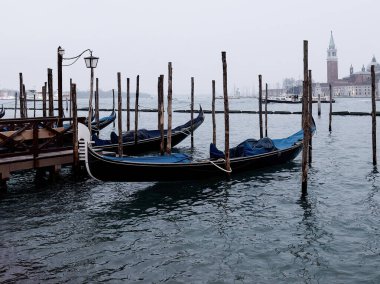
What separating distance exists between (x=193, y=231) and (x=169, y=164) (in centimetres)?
→ 334

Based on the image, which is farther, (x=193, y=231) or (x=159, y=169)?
(x=159, y=169)

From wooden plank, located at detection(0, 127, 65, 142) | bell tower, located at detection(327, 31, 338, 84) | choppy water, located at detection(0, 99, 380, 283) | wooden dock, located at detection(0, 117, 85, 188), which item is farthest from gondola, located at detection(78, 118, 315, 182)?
bell tower, located at detection(327, 31, 338, 84)

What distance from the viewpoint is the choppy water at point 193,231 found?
6.54 meters

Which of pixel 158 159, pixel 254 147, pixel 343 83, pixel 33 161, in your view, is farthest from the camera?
pixel 343 83

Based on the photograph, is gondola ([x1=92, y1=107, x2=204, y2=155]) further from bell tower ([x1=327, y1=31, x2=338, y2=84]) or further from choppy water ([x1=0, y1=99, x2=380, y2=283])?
bell tower ([x1=327, y1=31, x2=338, y2=84])

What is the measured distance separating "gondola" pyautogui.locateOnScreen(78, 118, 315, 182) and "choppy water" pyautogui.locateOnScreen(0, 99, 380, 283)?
37 centimetres

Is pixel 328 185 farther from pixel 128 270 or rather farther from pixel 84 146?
pixel 128 270

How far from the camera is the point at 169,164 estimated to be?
11.5m

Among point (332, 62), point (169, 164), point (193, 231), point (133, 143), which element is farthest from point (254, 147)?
point (332, 62)

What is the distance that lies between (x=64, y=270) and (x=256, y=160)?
8.45 meters

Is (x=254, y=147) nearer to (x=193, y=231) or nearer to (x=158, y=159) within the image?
(x=158, y=159)

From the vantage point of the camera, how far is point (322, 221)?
9016mm

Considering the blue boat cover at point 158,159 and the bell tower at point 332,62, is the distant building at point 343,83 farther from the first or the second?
the blue boat cover at point 158,159

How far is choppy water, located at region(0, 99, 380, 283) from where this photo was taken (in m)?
6.54
